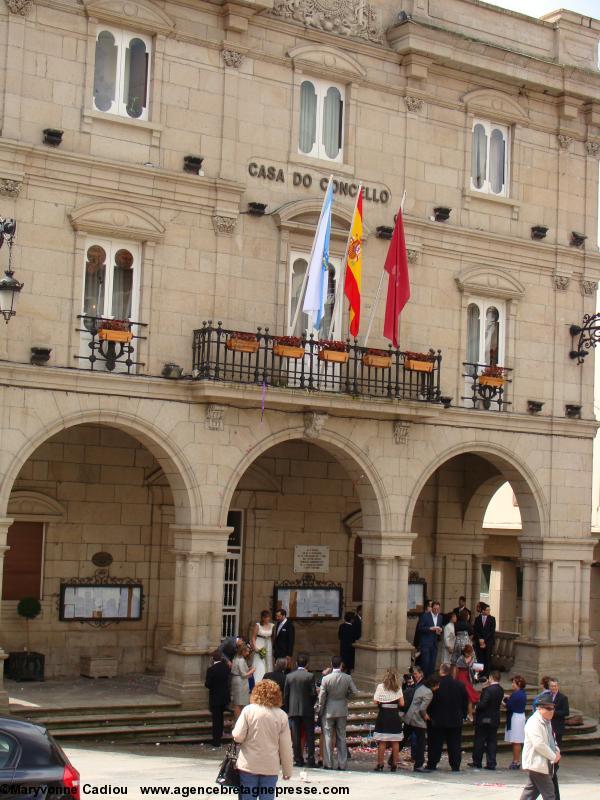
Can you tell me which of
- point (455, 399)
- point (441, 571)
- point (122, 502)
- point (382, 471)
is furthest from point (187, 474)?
point (441, 571)

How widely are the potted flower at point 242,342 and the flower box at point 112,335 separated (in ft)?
5.78

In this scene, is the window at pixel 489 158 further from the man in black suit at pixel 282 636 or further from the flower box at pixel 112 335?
the man in black suit at pixel 282 636

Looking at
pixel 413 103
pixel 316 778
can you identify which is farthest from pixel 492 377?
pixel 316 778

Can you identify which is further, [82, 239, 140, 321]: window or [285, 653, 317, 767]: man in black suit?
[82, 239, 140, 321]: window

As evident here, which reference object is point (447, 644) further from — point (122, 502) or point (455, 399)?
point (122, 502)

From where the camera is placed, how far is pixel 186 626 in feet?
70.9

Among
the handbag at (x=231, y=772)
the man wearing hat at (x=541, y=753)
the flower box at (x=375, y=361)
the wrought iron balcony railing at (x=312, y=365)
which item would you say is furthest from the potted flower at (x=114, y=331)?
the man wearing hat at (x=541, y=753)

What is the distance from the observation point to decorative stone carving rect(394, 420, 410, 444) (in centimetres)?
2389

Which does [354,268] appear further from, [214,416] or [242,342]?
[214,416]

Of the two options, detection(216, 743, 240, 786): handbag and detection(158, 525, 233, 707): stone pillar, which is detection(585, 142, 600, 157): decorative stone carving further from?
detection(216, 743, 240, 786): handbag

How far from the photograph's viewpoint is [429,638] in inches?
923

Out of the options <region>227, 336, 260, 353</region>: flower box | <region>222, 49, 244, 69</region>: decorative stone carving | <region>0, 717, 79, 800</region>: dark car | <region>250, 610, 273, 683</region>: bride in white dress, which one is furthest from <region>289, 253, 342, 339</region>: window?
<region>0, 717, 79, 800</region>: dark car

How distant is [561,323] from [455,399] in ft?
10.3

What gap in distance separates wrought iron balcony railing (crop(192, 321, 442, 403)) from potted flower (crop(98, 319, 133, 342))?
1.35m
